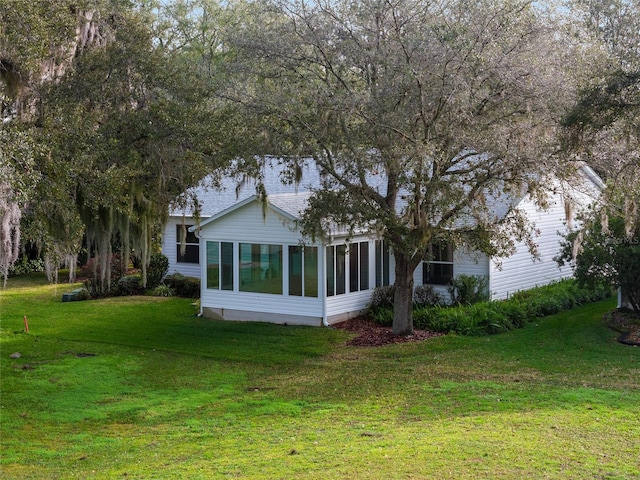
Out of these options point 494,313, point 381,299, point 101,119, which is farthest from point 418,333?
point 101,119

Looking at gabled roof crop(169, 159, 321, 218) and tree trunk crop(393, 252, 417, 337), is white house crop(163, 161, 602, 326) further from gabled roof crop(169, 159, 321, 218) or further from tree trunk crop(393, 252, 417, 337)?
gabled roof crop(169, 159, 321, 218)

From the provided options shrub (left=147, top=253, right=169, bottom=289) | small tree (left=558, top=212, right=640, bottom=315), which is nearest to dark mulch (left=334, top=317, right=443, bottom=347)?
small tree (left=558, top=212, right=640, bottom=315)

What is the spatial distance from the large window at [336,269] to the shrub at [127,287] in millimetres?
8740

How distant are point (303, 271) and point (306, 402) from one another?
7.58 meters

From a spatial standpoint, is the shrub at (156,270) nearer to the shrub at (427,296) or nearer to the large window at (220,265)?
the large window at (220,265)

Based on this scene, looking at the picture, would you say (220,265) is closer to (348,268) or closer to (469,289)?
(348,268)

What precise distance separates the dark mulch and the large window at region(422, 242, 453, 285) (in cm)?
241

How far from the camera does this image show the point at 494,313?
19.2m

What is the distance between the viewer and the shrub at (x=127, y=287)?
26.3 m

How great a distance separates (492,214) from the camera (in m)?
18.0

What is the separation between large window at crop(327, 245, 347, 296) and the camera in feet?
67.2

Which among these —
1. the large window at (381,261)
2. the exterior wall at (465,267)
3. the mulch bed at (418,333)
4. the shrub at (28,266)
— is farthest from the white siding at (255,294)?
the shrub at (28,266)

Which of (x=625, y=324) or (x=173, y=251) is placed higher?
(x=173, y=251)

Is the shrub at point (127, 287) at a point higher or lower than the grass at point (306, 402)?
higher
